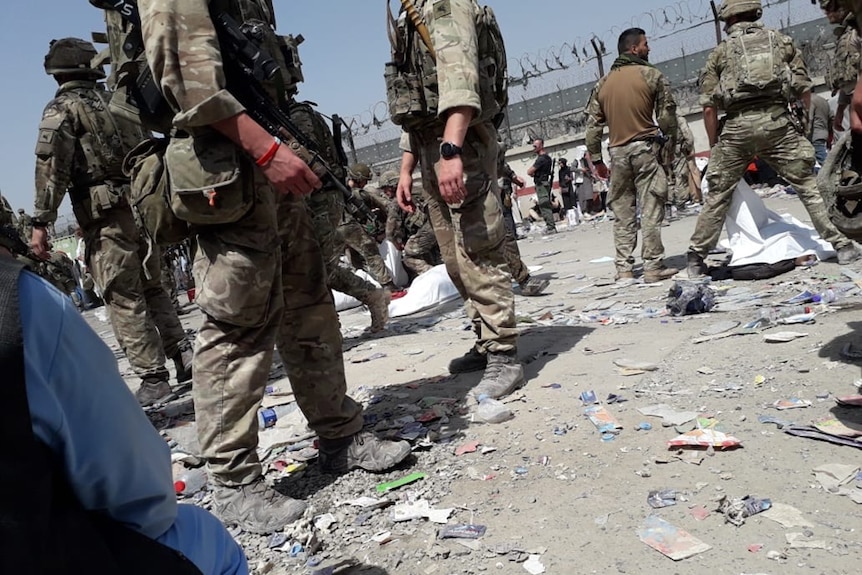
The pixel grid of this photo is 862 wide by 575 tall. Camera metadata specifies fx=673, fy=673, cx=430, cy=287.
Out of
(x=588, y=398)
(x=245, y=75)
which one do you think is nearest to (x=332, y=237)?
(x=588, y=398)

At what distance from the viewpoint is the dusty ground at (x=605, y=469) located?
1.90 m

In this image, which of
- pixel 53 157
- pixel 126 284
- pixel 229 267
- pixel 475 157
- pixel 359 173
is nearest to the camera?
pixel 229 267

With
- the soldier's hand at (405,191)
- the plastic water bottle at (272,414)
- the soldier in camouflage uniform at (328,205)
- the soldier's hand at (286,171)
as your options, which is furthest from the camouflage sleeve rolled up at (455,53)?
the plastic water bottle at (272,414)

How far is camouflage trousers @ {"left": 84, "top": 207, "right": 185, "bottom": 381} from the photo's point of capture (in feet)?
15.3

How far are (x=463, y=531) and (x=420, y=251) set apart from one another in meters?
6.68

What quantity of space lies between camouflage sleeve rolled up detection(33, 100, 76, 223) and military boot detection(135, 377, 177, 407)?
1357mm

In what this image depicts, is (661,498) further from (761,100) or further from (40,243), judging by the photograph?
(40,243)

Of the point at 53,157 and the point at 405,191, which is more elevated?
the point at 53,157

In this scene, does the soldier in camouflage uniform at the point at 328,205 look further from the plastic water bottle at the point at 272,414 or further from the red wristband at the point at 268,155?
the plastic water bottle at the point at 272,414

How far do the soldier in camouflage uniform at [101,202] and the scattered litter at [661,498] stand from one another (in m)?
3.64

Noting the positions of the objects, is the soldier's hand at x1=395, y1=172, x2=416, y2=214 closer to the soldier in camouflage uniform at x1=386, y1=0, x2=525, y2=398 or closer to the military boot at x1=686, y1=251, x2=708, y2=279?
the soldier in camouflage uniform at x1=386, y1=0, x2=525, y2=398

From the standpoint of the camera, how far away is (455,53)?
299 cm

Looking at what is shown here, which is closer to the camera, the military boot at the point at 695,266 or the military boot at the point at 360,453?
the military boot at the point at 360,453

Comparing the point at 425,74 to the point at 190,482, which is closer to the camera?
the point at 190,482
